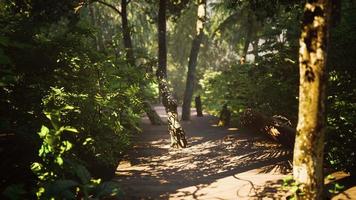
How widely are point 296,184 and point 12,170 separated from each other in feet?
16.3

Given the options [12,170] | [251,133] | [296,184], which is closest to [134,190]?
[12,170]

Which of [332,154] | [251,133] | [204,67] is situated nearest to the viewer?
[332,154]

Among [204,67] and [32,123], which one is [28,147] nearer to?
[32,123]

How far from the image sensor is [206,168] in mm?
9867

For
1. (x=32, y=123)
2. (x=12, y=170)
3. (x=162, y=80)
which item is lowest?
(x=12, y=170)

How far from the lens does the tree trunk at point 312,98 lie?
5.23 metres

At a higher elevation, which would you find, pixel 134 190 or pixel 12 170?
pixel 12 170

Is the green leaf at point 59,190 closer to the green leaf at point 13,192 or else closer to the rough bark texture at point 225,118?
the green leaf at point 13,192

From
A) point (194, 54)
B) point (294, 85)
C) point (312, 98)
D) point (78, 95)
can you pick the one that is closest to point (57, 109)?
point (78, 95)

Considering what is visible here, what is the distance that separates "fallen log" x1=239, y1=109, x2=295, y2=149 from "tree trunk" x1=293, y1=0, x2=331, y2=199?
17.8 feet

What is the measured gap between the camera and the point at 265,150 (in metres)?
11.3

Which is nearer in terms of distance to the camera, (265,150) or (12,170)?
(12,170)

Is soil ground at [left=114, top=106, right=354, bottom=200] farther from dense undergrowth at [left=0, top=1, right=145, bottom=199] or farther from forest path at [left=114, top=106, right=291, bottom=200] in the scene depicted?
dense undergrowth at [left=0, top=1, right=145, bottom=199]

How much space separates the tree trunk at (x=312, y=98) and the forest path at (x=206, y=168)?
6.06 feet
